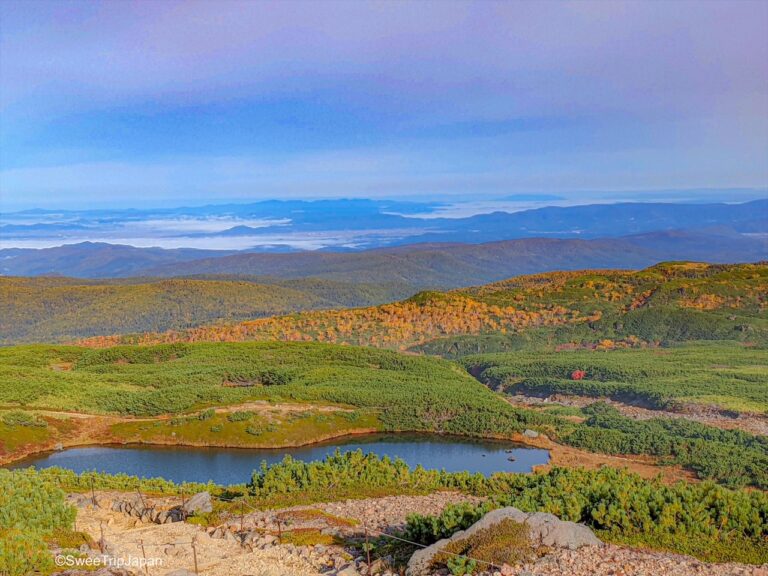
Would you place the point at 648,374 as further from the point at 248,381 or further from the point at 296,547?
the point at 296,547

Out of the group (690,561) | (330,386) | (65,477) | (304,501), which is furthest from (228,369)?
(690,561)

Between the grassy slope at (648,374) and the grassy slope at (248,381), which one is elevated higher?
the grassy slope at (248,381)

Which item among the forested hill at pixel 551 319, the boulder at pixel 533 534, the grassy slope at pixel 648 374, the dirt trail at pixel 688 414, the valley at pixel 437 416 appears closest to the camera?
the boulder at pixel 533 534

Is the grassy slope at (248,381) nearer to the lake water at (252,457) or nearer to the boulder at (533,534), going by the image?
the lake water at (252,457)

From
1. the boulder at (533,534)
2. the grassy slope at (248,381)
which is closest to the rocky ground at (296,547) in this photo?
the boulder at (533,534)

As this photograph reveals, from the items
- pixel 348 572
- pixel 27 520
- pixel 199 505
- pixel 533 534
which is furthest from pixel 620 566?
pixel 27 520

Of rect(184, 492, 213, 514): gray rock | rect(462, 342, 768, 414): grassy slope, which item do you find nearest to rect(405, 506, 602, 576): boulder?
rect(184, 492, 213, 514): gray rock
